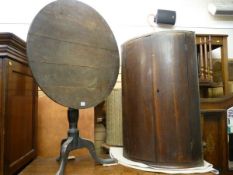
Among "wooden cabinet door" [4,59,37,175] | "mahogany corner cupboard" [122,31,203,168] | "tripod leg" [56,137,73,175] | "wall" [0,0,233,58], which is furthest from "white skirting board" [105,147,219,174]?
"wall" [0,0,233,58]

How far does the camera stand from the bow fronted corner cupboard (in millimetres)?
1289

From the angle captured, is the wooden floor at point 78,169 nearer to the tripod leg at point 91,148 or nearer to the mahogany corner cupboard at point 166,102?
the tripod leg at point 91,148

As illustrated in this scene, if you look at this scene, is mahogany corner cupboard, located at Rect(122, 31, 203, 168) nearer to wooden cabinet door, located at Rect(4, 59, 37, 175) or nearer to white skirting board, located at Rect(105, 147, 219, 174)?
white skirting board, located at Rect(105, 147, 219, 174)

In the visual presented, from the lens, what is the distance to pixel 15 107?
4.68 ft

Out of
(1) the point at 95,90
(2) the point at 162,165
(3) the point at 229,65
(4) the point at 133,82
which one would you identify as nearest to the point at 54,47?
(1) the point at 95,90

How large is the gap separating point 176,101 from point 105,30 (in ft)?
2.21

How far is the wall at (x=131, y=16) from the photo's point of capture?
2.24 metres

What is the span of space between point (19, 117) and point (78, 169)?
50 cm

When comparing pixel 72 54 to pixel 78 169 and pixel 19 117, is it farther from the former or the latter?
pixel 78 169

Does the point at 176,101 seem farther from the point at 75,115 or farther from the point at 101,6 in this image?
the point at 101,6

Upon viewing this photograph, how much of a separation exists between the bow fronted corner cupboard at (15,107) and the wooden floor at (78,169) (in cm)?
8

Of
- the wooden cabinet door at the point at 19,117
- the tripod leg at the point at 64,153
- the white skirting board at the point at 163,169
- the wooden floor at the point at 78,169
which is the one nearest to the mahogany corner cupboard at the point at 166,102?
the white skirting board at the point at 163,169

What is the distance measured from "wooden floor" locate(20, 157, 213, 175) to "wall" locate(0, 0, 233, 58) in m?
1.22

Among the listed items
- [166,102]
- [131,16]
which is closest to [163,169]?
[166,102]
